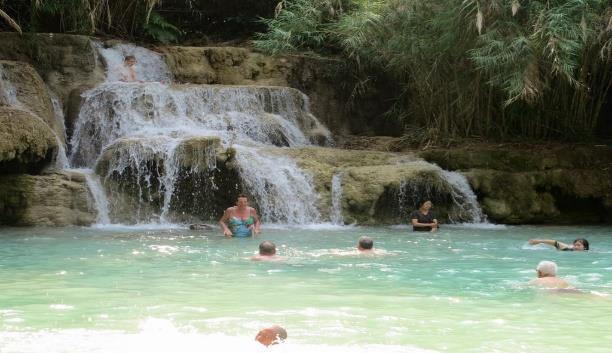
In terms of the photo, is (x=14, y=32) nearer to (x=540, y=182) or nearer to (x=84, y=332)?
(x=540, y=182)

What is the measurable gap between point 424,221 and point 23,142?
6790 millimetres

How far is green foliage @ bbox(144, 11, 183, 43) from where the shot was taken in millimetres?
21344

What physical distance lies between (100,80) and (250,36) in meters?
6.48

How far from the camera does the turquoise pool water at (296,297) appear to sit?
214 inches

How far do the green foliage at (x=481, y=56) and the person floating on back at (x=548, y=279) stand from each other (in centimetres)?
795

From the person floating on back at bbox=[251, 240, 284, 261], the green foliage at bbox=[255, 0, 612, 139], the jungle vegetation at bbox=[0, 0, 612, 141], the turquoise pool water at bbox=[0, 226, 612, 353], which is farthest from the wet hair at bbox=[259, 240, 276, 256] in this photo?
the green foliage at bbox=[255, 0, 612, 139]

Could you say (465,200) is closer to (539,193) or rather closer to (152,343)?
(539,193)

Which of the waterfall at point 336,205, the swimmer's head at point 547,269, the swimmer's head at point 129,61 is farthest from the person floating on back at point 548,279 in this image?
the swimmer's head at point 129,61

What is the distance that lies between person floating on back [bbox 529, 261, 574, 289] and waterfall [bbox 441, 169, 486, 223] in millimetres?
8366

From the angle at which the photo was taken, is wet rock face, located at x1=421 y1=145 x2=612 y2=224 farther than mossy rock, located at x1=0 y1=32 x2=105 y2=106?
No

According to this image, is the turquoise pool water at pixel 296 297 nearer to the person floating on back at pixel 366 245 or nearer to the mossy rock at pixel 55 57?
the person floating on back at pixel 366 245

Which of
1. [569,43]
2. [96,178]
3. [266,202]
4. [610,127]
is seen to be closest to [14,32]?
[96,178]

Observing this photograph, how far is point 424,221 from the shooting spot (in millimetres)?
14164

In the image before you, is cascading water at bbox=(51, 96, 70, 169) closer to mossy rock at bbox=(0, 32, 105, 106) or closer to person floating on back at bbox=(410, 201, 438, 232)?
mossy rock at bbox=(0, 32, 105, 106)
